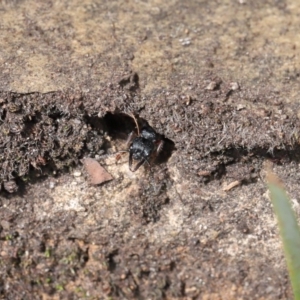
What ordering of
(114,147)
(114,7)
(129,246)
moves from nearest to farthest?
(129,246), (114,147), (114,7)

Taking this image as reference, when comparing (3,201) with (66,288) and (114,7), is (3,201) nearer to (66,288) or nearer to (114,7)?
(66,288)

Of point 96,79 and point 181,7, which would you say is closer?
point 96,79

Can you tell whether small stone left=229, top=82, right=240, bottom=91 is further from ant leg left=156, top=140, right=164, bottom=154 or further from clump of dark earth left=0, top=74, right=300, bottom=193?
ant leg left=156, top=140, right=164, bottom=154

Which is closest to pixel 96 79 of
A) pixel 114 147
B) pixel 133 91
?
pixel 133 91

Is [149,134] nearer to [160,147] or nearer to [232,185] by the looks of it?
[160,147]

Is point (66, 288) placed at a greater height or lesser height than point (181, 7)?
lesser

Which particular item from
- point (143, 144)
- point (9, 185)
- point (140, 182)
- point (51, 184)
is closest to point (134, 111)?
point (143, 144)
